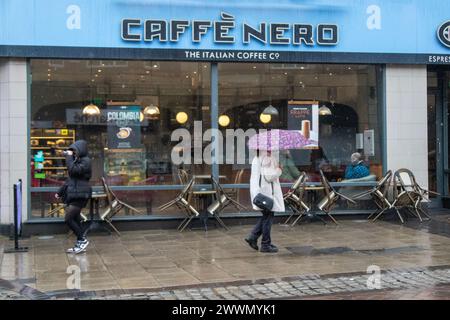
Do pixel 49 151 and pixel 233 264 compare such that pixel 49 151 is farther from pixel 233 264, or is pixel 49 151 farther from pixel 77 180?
pixel 233 264

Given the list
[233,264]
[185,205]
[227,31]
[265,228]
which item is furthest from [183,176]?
[233,264]

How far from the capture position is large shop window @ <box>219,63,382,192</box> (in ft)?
41.9

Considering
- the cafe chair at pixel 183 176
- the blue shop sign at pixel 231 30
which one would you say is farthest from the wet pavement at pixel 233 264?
the blue shop sign at pixel 231 30

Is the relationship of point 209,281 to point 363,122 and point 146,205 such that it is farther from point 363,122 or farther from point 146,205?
point 363,122

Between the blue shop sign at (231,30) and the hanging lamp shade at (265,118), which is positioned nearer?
the blue shop sign at (231,30)

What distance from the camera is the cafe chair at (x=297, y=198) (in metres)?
11.9

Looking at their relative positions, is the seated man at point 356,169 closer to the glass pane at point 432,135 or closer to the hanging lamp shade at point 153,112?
the glass pane at point 432,135

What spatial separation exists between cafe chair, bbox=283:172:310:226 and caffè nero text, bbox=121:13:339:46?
2.78 m

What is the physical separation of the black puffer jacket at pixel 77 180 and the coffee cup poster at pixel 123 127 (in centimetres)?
249

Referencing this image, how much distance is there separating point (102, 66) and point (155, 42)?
115 centimetres

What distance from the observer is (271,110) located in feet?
42.8

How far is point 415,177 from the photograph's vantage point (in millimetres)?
12828

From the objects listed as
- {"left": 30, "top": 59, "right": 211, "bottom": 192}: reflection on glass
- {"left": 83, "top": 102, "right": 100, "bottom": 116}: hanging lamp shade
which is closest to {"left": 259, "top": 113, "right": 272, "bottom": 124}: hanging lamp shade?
{"left": 30, "top": 59, "right": 211, "bottom": 192}: reflection on glass
